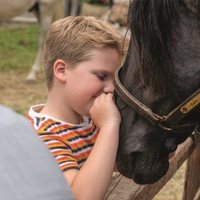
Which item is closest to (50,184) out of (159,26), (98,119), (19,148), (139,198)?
(19,148)

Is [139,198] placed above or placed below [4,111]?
below

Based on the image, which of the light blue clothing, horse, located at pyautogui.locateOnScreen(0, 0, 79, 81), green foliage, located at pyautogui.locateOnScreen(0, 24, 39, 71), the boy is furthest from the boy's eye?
green foliage, located at pyautogui.locateOnScreen(0, 24, 39, 71)

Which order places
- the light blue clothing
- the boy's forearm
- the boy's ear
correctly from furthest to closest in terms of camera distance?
the boy's ear < the boy's forearm < the light blue clothing

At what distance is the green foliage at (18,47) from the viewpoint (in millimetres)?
6736

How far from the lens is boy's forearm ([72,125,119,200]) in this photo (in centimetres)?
126

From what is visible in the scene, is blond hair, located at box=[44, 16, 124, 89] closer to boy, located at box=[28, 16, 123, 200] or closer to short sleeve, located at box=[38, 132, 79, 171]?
boy, located at box=[28, 16, 123, 200]

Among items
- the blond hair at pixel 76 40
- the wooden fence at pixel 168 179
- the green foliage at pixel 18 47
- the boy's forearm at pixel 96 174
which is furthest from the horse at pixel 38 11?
the boy's forearm at pixel 96 174

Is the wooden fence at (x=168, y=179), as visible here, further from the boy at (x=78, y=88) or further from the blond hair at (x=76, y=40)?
the blond hair at (x=76, y=40)

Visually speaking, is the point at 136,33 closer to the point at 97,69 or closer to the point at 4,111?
the point at 97,69

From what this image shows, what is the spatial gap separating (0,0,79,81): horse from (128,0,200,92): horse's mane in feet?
15.1

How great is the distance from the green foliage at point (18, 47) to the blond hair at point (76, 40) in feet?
16.4

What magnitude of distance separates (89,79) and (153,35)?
20 cm

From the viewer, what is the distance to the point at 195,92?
1.45 metres

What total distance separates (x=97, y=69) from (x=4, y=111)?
735mm
